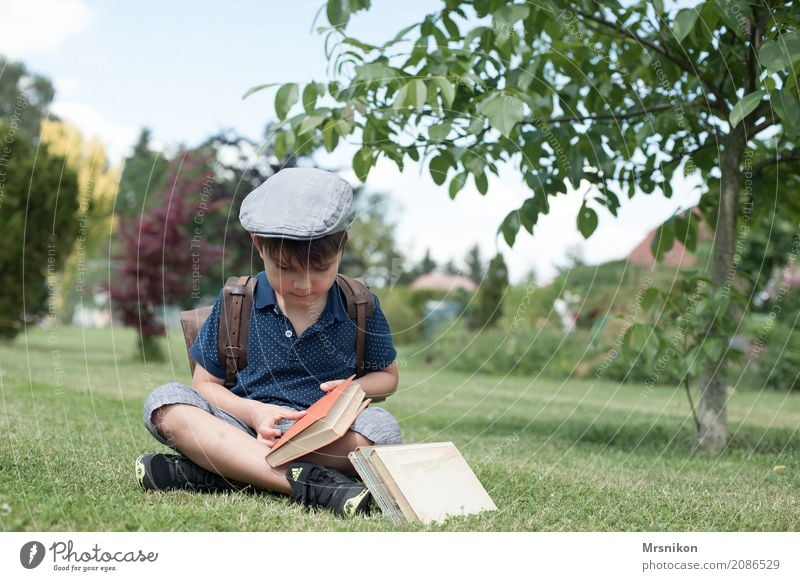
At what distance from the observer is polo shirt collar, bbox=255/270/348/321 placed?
9.87 ft

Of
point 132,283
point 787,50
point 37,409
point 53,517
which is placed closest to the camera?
point 53,517

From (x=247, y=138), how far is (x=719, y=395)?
3.55 metres

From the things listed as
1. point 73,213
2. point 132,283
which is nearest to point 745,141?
point 132,283

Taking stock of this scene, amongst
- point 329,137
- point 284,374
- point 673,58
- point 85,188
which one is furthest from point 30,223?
point 284,374

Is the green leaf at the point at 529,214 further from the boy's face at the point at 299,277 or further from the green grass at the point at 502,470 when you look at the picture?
the boy's face at the point at 299,277

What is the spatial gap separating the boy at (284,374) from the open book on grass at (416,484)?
3.0 inches

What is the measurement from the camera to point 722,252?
15.1 feet

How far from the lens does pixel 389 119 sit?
416 cm

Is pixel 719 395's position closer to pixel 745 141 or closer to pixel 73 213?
pixel 745 141

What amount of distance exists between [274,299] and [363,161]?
3.83 ft

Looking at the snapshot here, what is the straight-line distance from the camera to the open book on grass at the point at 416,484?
255 cm

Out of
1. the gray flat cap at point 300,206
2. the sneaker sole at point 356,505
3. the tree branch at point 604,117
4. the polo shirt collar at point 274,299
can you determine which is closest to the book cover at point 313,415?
the sneaker sole at point 356,505

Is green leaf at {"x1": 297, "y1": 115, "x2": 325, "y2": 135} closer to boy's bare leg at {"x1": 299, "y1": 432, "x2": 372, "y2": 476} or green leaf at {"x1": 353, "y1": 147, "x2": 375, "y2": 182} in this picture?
green leaf at {"x1": 353, "y1": 147, "x2": 375, "y2": 182}

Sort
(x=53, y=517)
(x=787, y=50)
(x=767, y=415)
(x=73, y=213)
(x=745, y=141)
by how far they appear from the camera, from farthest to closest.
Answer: (x=73, y=213) → (x=767, y=415) → (x=745, y=141) → (x=787, y=50) → (x=53, y=517)
